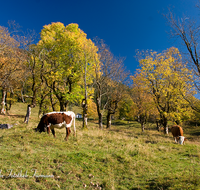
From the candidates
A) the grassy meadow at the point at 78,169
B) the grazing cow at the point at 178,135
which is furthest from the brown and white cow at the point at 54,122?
the grazing cow at the point at 178,135

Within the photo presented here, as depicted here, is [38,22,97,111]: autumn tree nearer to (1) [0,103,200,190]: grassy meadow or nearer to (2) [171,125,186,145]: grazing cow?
(1) [0,103,200,190]: grassy meadow

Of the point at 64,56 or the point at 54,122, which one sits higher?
the point at 64,56

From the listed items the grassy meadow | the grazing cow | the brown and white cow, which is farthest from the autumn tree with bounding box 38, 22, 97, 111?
the grazing cow

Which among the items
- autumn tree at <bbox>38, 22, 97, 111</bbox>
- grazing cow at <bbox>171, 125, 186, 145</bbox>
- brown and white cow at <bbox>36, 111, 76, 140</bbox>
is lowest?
grazing cow at <bbox>171, 125, 186, 145</bbox>

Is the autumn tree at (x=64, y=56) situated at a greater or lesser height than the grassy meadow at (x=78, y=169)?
greater

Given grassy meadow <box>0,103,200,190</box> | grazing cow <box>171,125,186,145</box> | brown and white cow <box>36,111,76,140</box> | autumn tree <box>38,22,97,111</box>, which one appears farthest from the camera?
autumn tree <box>38,22,97,111</box>

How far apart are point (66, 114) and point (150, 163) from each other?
659 centimetres

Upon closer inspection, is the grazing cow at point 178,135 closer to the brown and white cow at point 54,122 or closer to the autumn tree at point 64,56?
the brown and white cow at point 54,122

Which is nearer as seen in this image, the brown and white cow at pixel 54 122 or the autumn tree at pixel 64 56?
the brown and white cow at pixel 54 122

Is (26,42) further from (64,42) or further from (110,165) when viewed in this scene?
(110,165)

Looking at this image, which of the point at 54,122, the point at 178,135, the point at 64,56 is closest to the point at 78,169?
the point at 54,122

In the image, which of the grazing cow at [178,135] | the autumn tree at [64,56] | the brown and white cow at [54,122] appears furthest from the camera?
the autumn tree at [64,56]

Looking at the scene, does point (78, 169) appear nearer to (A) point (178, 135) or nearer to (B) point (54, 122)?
(B) point (54, 122)

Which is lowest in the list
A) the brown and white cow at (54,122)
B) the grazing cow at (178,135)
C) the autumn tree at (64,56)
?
the grazing cow at (178,135)
